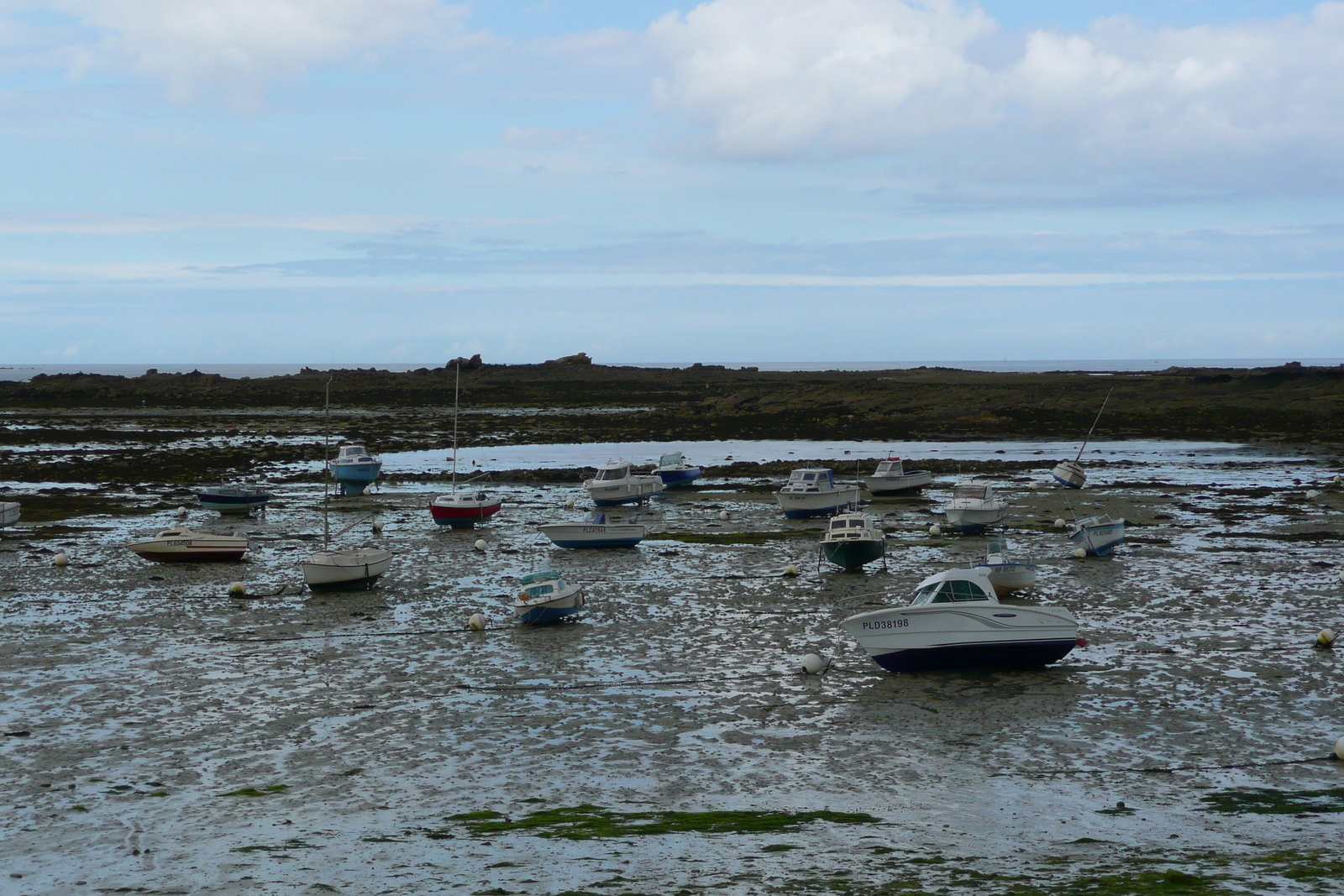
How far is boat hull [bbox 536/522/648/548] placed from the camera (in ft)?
120

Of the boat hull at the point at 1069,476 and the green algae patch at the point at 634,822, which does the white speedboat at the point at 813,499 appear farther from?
the green algae patch at the point at 634,822

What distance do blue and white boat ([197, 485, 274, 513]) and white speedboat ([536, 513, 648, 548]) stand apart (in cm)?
1373

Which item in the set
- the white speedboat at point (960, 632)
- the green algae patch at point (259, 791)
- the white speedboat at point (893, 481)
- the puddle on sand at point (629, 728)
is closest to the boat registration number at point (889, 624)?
the white speedboat at point (960, 632)

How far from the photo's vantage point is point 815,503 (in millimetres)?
42250

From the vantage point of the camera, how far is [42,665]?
72.3 ft

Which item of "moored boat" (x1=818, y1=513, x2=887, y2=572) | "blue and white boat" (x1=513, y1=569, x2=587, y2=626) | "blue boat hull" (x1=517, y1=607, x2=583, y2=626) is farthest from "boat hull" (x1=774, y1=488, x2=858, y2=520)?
"blue boat hull" (x1=517, y1=607, x2=583, y2=626)

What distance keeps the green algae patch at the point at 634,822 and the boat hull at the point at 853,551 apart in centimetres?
1731

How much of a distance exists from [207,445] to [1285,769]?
6703 centimetres

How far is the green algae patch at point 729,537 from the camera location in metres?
38.1

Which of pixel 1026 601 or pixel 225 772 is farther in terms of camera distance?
pixel 1026 601

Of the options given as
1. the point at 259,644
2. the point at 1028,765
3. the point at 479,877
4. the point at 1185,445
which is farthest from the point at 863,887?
the point at 1185,445

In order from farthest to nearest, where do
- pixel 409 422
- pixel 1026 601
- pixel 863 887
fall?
1. pixel 409 422
2. pixel 1026 601
3. pixel 863 887

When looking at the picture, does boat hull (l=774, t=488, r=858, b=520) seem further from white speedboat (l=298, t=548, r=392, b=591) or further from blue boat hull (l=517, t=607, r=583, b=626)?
blue boat hull (l=517, t=607, r=583, b=626)

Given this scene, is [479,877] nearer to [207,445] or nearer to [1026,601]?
[1026,601]
